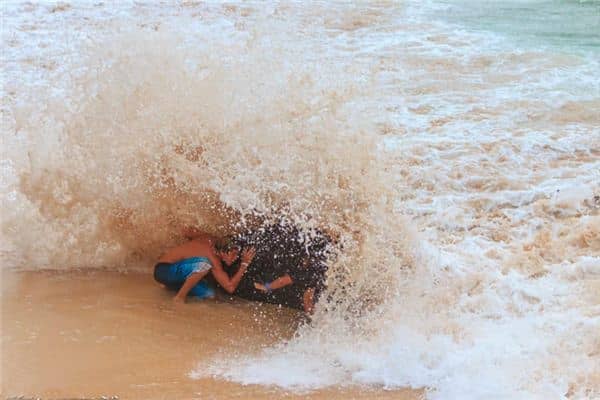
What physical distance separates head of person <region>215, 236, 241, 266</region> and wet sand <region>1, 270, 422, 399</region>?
10.6 inches

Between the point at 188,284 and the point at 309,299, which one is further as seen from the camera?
the point at 188,284

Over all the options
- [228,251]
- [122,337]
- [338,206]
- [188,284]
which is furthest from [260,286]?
[122,337]

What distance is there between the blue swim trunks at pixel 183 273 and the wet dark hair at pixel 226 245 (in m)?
0.15

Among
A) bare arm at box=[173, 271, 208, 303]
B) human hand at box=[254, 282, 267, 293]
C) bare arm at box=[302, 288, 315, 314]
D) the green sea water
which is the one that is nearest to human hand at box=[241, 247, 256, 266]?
human hand at box=[254, 282, 267, 293]

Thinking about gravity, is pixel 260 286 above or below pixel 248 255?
below

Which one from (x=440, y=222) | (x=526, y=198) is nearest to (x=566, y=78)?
(x=526, y=198)

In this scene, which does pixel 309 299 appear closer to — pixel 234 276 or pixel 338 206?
pixel 234 276

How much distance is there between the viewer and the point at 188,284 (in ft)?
14.2

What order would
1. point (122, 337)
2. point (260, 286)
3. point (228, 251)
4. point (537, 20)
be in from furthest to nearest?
point (537, 20) < point (228, 251) < point (260, 286) < point (122, 337)

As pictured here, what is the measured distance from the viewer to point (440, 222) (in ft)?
18.5

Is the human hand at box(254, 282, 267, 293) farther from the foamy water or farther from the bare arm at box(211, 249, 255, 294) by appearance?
the foamy water

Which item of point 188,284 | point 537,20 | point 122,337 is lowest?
point 122,337

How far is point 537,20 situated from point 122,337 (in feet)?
39.5

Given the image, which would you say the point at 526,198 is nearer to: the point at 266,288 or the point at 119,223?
the point at 266,288
